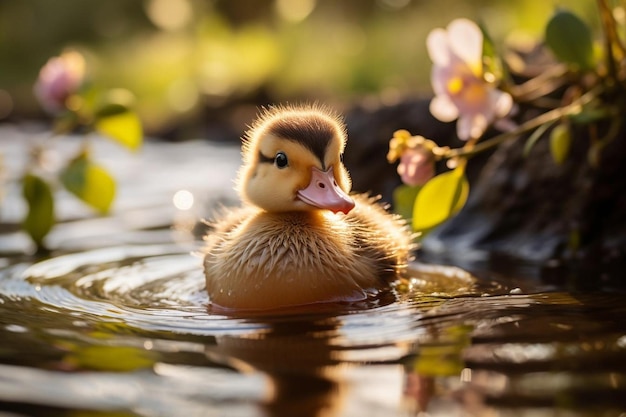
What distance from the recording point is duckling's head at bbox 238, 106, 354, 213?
404 centimetres

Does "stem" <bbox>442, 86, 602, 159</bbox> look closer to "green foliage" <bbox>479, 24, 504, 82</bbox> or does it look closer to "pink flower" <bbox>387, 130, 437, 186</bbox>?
"pink flower" <bbox>387, 130, 437, 186</bbox>

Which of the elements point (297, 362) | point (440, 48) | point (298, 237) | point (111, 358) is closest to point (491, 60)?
point (440, 48)

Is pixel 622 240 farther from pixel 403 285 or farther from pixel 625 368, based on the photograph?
pixel 625 368

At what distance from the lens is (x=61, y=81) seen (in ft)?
19.2

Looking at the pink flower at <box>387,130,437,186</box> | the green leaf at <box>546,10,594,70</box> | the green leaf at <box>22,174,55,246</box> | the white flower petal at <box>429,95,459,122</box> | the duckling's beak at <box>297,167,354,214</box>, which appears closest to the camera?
the duckling's beak at <box>297,167,354,214</box>

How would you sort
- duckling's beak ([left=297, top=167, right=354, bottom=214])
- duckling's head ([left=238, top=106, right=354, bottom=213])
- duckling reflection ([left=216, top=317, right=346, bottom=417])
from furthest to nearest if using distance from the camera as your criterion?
duckling's head ([left=238, top=106, right=354, bottom=213]), duckling's beak ([left=297, top=167, right=354, bottom=214]), duckling reflection ([left=216, top=317, right=346, bottom=417])

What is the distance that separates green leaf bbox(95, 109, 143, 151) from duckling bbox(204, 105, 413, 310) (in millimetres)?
1419

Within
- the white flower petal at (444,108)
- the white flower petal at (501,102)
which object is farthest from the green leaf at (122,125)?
the white flower petal at (501,102)

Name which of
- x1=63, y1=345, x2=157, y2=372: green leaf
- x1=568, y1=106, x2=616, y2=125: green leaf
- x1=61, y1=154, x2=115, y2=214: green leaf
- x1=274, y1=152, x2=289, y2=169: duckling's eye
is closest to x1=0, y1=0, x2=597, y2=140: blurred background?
x1=61, y1=154, x2=115, y2=214: green leaf

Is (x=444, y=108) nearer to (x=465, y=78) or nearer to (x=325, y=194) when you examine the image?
(x=465, y=78)

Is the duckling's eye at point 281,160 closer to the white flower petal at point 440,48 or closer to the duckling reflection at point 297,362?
the duckling reflection at point 297,362

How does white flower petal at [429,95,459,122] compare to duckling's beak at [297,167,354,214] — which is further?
white flower petal at [429,95,459,122]

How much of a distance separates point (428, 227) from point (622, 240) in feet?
4.11

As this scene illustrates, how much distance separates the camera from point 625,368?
111 inches
